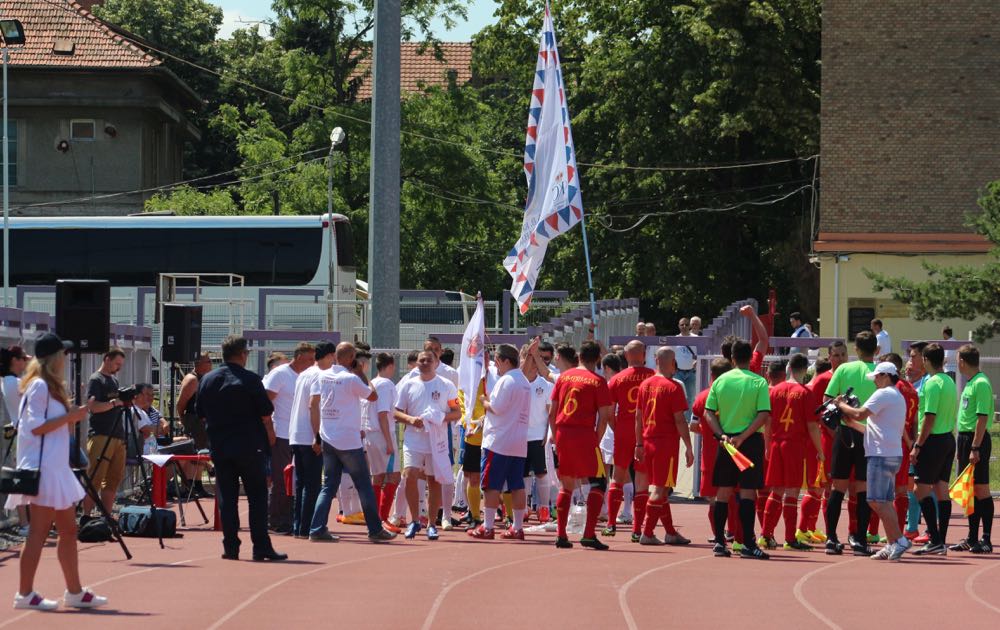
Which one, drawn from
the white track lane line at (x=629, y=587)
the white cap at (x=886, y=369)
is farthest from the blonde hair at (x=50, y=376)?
the white cap at (x=886, y=369)

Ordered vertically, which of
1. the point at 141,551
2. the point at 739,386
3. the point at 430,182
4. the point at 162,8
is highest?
the point at 162,8

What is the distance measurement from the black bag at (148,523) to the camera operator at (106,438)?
1.70 ft

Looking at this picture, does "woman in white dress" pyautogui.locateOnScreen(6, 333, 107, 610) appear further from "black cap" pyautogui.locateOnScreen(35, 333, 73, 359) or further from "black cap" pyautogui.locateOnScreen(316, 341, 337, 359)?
"black cap" pyautogui.locateOnScreen(316, 341, 337, 359)

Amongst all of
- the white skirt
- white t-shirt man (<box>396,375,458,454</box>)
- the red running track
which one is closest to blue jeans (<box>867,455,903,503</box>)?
the red running track

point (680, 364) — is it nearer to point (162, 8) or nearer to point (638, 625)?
point (638, 625)

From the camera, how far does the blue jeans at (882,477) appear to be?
44.7ft

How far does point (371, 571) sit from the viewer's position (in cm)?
1258

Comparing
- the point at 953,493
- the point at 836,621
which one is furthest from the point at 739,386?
the point at 836,621

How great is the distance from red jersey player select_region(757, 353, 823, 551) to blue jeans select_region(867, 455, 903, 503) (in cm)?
75

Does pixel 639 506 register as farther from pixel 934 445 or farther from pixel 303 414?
pixel 303 414

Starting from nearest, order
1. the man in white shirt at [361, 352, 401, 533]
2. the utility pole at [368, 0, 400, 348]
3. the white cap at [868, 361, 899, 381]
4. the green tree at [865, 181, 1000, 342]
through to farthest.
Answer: the white cap at [868, 361, 899, 381] < the man in white shirt at [361, 352, 401, 533] < the utility pole at [368, 0, 400, 348] < the green tree at [865, 181, 1000, 342]

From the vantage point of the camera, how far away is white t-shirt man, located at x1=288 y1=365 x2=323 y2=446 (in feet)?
47.7

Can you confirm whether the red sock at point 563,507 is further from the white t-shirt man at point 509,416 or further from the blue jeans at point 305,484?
the blue jeans at point 305,484

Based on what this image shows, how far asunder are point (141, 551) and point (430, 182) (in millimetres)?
34515
